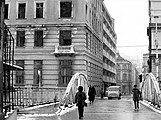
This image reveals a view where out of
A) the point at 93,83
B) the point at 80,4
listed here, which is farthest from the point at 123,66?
the point at 80,4

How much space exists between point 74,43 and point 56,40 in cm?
218

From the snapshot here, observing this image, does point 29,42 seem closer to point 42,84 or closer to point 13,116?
point 42,84

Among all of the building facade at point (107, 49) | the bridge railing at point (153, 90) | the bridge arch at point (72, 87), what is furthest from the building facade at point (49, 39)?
the building facade at point (107, 49)

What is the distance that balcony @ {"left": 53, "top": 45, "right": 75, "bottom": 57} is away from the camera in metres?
41.3

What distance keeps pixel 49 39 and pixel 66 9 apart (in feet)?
13.8

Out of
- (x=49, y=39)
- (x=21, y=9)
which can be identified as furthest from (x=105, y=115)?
(x=21, y=9)

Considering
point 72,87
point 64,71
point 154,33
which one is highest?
point 154,33

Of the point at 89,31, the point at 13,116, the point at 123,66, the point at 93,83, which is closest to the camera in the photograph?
the point at 13,116

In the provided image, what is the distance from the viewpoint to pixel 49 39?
42625 mm

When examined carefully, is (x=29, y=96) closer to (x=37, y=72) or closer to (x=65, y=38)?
(x=37, y=72)

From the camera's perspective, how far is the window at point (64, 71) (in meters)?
42.0

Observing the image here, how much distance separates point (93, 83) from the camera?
171ft

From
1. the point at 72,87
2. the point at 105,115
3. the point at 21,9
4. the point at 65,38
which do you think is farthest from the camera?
the point at 21,9

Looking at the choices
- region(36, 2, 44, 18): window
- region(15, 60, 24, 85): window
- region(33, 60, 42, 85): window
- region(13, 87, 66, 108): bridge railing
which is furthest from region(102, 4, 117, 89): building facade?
region(13, 87, 66, 108): bridge railing
